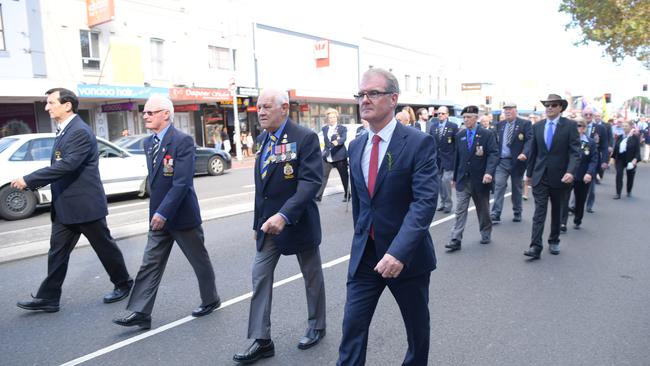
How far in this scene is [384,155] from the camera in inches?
111

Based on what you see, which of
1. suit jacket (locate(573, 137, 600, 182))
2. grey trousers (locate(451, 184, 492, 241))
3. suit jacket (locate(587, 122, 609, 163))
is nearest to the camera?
grey trousers (locate(451, 184, 492, 241))

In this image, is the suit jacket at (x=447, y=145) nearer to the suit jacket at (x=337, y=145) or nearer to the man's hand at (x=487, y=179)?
the suit jacket at (x=337, y=145)

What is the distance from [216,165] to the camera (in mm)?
18000

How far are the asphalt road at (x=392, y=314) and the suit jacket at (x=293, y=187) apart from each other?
864mm

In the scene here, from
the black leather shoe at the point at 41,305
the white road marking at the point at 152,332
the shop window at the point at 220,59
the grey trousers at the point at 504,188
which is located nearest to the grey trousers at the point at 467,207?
the grey trousers at the point at 504,188

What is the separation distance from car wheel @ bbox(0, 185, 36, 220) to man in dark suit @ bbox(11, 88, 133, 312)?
587 centimetres

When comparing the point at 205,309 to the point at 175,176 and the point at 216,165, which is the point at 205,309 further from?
the point at 216,165

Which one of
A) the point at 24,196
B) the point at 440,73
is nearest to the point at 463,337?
the point at 24,196

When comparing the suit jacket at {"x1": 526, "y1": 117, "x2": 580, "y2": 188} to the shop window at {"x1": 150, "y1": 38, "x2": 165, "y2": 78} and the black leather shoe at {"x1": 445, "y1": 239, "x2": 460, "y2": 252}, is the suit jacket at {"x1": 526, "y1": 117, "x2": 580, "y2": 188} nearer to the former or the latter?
the black leather shoe at {"x1": 445, "y1": 239, "x2": 460, "y2": 252}

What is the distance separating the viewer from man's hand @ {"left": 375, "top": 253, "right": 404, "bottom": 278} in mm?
2594

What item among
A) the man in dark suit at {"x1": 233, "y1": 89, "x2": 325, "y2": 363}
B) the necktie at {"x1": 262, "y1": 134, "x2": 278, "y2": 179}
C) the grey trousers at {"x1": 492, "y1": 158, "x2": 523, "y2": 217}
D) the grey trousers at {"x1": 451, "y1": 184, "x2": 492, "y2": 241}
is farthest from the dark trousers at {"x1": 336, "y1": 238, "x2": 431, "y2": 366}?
the grey trousers at {"x1": 492, "y1": 158, "x2": 523, "y2": 217}

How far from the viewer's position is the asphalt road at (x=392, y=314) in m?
3.72

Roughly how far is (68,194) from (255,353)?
2467 mm

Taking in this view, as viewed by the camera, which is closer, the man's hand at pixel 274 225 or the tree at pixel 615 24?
the man's hand at pixel 274 225
